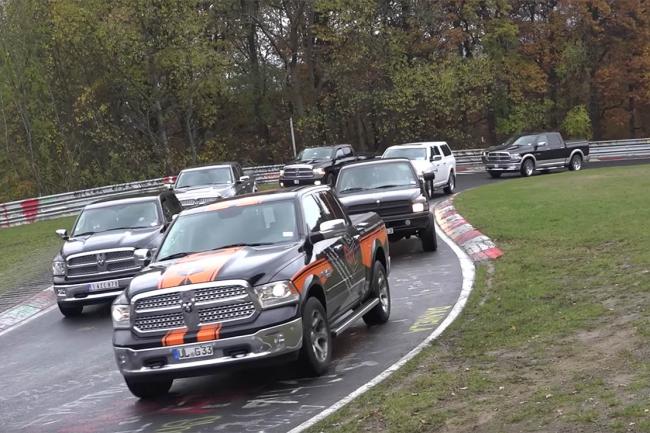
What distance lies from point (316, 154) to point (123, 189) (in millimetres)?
8996

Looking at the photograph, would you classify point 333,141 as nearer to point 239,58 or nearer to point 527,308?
point 239,58

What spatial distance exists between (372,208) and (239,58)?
129ft

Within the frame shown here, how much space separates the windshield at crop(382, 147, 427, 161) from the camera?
31.9 metres

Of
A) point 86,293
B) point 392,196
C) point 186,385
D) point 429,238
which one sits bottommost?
point 186,385

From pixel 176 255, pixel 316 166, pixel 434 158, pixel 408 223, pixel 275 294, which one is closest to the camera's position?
pixel 275 294

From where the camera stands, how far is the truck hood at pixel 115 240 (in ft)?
49.4

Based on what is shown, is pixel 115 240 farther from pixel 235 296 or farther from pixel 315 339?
pixel 235 296

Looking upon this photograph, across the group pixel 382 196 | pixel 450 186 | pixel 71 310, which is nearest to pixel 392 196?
pixel 382 196

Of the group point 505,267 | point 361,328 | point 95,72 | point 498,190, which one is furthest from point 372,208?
point 95,72

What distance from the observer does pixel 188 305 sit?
838cm

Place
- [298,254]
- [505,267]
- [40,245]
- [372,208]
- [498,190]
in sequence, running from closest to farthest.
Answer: [298,254] → [505,267] → [372,208] → [40,245] → [498,190]

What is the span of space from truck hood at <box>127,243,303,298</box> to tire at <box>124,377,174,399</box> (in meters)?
0.85

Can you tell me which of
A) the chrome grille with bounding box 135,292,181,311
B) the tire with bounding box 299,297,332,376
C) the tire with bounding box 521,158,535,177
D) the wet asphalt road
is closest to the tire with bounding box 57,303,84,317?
the wet asphalt road

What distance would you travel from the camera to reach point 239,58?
183 ft
